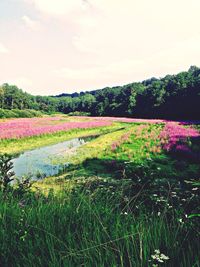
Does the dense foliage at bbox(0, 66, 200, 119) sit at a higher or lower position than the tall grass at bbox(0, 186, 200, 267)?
higher

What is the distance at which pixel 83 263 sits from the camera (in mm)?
2086

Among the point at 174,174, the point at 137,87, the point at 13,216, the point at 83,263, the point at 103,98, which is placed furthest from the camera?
the point at 103,98

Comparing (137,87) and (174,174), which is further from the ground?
(137,87)

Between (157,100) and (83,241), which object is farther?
(157,100)

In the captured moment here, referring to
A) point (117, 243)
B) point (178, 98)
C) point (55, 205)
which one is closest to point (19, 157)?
point (55, 205)

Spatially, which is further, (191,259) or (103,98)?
(103,98)

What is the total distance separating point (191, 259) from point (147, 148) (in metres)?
15.0

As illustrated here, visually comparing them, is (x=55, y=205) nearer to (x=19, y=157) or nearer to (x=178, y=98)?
(x=19, y=157)

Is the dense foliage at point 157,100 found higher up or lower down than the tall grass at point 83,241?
higher up

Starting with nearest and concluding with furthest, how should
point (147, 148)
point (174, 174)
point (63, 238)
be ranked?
point (63, 238) < point (174, 174) < point (147, 148)

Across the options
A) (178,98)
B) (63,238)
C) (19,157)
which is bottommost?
(19,157)

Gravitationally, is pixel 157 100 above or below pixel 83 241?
above

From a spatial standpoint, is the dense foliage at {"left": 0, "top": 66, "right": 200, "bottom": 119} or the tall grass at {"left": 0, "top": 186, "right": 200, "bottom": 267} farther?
the dense foliage at {"left": 0, "top": 66, "right": 200, "bottom": 119}

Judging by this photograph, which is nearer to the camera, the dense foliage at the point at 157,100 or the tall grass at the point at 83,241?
the tall grass at the point at 83,241
